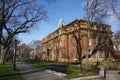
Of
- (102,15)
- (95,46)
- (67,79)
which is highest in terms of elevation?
(102,15)

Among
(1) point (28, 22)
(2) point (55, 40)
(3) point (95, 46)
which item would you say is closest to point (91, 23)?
(1) point (28, 22)

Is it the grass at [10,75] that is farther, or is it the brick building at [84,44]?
the brick building at [84,44]

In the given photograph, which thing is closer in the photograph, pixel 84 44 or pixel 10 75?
pixel 10 75

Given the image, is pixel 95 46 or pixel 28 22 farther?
pixel 95 46

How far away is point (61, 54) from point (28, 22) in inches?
912

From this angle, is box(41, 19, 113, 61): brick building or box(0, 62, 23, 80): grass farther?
box(41, 19, 113, 61): brick building

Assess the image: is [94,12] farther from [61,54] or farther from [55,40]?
[55,40]

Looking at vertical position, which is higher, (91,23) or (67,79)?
(91,23)

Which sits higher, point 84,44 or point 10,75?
point 84,44

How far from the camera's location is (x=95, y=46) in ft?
193

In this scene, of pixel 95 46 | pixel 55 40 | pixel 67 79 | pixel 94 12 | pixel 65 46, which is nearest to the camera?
pixel 67 79

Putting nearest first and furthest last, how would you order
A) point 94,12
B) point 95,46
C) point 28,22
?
point 94,12 → point 28,22 → point 95,46

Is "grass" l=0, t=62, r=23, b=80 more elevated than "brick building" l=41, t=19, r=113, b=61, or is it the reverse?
"brick building" l=41, t=19, r=113, b=61

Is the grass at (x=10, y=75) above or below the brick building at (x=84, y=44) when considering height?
below
